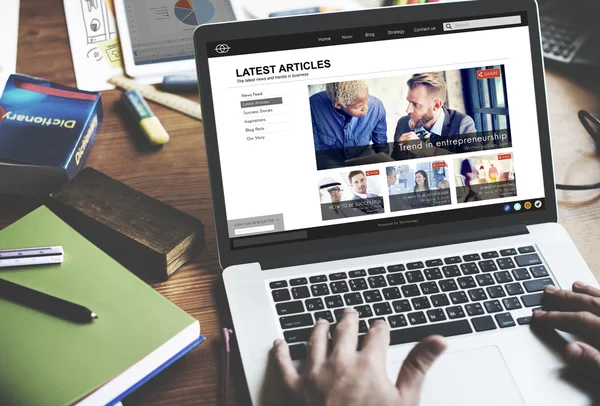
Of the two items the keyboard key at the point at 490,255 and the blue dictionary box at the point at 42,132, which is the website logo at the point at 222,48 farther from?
the keyboard key at the point at 490,255

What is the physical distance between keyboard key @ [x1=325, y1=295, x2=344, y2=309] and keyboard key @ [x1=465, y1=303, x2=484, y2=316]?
5.8 inches

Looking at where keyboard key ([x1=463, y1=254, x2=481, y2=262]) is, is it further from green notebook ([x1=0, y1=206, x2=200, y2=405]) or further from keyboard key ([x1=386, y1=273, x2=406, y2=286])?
green notebook ([x1=0, y1=206, x2=200, y2=405])

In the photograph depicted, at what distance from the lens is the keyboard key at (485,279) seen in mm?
792

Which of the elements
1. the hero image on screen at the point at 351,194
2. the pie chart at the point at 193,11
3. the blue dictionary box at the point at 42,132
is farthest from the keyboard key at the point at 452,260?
the pie chart at the point at 193,11

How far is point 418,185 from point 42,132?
0.56 m

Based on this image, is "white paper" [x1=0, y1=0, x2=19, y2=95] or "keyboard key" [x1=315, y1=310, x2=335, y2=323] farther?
"white paper" [x1=0, y1=0, x2=19, y2=95]

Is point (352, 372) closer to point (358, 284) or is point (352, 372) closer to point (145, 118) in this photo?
point (358, 284)

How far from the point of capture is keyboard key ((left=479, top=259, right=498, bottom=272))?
81 centimetres

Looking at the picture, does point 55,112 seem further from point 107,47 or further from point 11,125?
point 107,47

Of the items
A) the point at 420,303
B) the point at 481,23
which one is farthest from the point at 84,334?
the point at 481,23

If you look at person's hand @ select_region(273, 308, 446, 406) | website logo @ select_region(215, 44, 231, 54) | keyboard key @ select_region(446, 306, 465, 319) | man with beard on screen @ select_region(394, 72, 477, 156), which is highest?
website logo @ select_region(215, 44, 231, 54)

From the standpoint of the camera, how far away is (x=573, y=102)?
1.11 metres

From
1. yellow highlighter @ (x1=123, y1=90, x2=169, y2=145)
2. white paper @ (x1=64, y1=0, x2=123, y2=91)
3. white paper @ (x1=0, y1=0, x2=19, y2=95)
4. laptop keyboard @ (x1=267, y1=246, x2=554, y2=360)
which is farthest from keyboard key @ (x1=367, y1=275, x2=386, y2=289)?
white paper @ (x1=0, y1=0, x2=19, y2=95)

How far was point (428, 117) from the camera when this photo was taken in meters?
0.84
